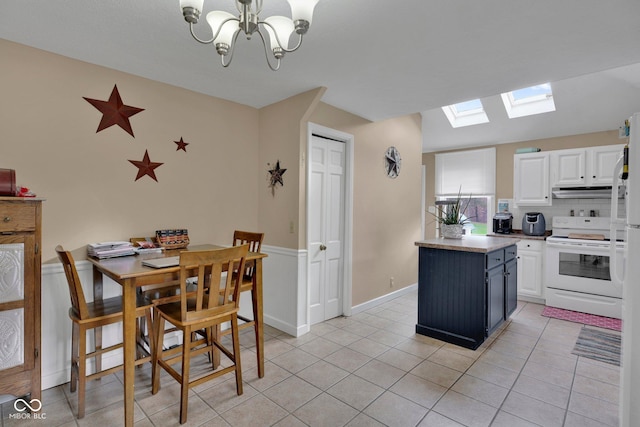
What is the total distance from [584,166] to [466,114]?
1.77 meters

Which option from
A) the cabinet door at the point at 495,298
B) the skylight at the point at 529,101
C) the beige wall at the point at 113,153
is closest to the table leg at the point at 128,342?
the beige wall at the point at 113,153

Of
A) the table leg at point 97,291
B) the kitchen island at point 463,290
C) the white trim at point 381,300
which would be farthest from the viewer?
the white trim at point 381,300

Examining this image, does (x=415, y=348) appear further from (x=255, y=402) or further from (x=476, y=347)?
(x=255, y=402)

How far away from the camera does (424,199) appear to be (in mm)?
6293

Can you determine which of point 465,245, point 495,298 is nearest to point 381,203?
point 465,245

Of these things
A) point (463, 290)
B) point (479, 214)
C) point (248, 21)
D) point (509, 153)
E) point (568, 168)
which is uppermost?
point (509, 153)

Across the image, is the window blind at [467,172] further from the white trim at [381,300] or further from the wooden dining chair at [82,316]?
the wooden dining chair at [82,316]

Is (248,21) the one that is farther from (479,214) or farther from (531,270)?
(479,214)

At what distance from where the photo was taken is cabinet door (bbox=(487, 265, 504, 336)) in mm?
3025

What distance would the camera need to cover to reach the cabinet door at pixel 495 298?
303 centimetres

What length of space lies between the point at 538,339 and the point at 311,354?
234 cm

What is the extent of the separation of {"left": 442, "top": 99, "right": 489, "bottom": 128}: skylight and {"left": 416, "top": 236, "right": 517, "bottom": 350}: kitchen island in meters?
2.39

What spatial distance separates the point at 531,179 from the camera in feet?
15.4

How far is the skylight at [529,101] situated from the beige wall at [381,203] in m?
1.30
